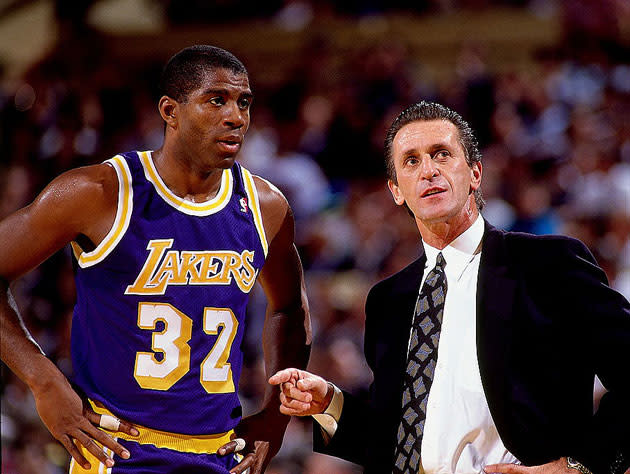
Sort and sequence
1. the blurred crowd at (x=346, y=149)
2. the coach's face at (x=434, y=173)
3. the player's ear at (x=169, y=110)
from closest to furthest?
the coach's face at (x=434, y=173)
the player's ear at (x=169, y=110)
the blurred crowd at (x=346, y=149)

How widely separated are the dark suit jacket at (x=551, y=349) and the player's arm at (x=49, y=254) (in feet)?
3.28

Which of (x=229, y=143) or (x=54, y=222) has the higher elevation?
(x=229, y=143)

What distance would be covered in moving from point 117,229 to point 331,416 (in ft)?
3.22

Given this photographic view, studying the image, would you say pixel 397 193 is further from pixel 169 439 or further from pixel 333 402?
pixel 169 439

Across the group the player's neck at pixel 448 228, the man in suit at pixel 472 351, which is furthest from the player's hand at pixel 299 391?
the player's neck at pixel 448 228

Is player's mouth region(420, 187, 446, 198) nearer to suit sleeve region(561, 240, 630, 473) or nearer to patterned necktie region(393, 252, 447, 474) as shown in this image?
patterned necktie region(393, 252, 447, 474)

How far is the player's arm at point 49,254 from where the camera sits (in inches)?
112

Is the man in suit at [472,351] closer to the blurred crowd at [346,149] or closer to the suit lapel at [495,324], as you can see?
the suit lapel at [495,324]

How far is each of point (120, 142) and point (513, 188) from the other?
338 centimetres

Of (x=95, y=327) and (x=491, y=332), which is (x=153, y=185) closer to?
(x=95, y=327)

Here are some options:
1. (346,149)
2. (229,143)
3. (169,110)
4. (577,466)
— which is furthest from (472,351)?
(346,149)

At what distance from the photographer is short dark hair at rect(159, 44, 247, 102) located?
3.10m

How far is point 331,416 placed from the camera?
3.26m

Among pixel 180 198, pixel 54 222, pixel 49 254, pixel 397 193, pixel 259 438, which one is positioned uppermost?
pixel 397 193
